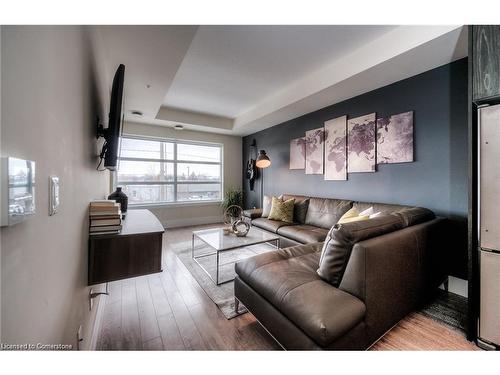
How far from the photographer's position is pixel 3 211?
1.27 feet

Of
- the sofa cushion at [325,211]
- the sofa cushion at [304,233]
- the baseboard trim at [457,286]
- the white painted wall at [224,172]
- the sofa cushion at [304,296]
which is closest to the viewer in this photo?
the sofa cushion at [304,296]

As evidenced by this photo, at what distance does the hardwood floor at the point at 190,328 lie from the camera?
1.40 m

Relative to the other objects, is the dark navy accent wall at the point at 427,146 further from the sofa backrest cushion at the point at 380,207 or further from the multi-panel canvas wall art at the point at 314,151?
the multi-panel canvas wall art at the point at 314,151

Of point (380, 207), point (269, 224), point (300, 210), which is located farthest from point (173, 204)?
point (380, 207)

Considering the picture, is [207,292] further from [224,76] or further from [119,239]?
[224,76]

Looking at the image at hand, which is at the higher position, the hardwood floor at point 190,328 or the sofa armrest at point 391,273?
the sofa armrest at point 391,273

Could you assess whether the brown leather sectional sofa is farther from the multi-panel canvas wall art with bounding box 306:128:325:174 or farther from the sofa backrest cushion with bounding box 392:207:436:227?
the multi-panel canvas wall art with bounding box 306:128:325:174

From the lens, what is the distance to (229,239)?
102 inches

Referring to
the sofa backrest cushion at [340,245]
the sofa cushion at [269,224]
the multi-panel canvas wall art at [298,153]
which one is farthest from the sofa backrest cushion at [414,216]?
the multi-panel canvas wall art at [298,153]

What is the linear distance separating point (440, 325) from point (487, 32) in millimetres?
2137

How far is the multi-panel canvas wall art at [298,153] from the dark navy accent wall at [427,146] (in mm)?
785

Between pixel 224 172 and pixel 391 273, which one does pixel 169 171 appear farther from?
pixel 391 273

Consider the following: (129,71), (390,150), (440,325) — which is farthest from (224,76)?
(440,325)

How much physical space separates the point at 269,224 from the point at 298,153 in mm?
1583
